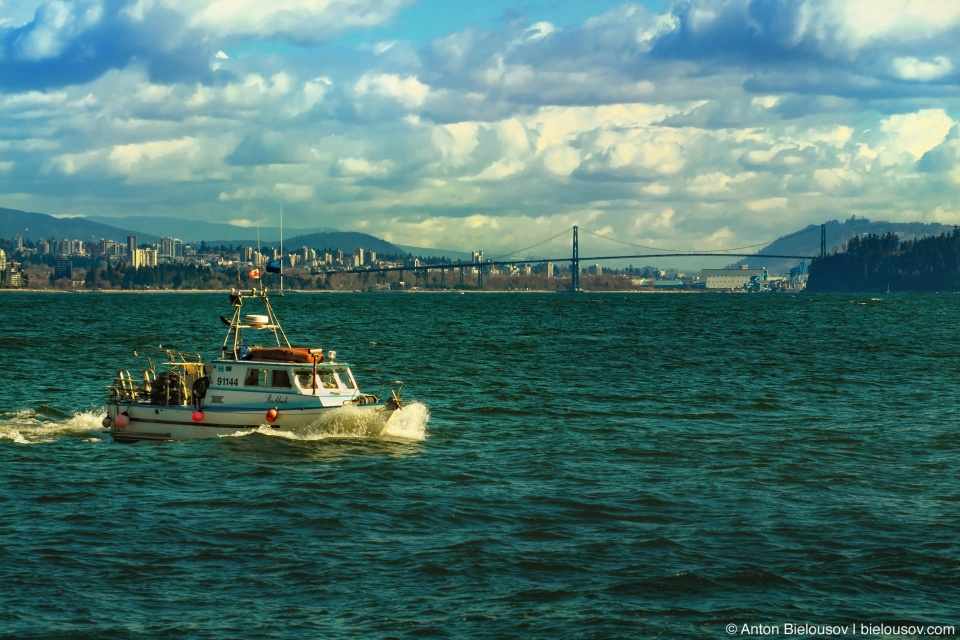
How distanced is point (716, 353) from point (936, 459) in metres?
43.0

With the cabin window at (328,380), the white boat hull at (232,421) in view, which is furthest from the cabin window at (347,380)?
Result: the white boat hull at (232,421)

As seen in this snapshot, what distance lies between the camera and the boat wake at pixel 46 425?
108 feet

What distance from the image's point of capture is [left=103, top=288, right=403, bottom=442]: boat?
32.7m

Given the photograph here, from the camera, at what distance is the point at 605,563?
1916 cm

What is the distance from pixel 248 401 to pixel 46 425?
853 centimetres

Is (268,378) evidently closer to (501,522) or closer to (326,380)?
(326,380)

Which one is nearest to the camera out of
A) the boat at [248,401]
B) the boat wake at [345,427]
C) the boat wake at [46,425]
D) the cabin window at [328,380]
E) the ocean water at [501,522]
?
the ocean water at [501,522]

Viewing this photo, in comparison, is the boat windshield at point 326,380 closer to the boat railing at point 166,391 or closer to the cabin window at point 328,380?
the cabin window at point 328,380

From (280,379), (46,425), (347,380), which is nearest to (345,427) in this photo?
(347,380)

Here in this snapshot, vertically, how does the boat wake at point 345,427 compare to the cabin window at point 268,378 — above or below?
below

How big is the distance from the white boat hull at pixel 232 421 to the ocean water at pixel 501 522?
Result: 0.62 m

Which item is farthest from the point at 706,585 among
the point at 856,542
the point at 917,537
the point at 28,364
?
the point at 28,364

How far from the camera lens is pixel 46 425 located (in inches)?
1398

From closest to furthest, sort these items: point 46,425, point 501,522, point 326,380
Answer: point 501,522, point 326,380, point 46,425
